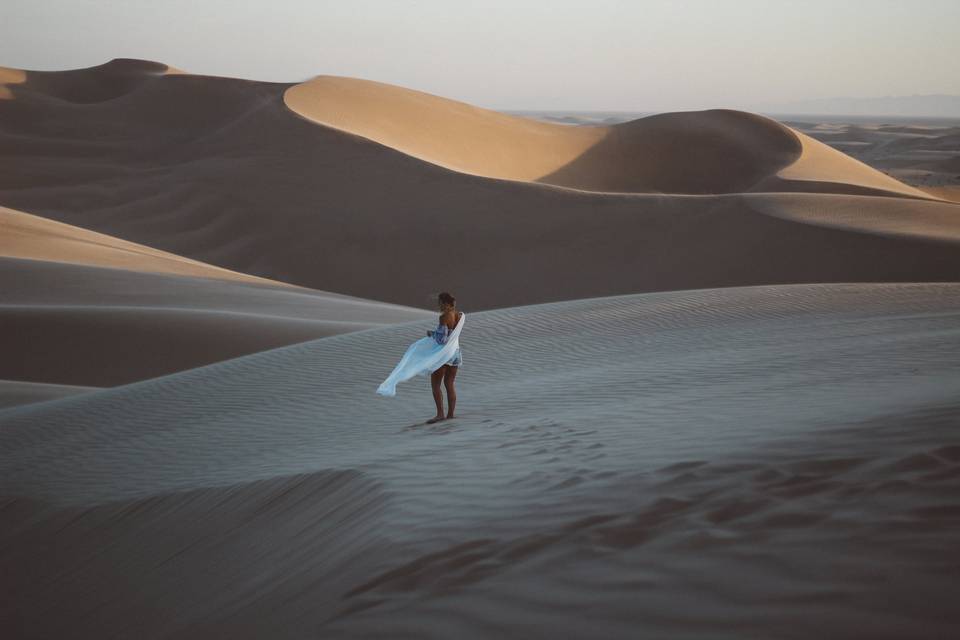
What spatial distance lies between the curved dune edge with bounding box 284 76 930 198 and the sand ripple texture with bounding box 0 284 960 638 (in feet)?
117

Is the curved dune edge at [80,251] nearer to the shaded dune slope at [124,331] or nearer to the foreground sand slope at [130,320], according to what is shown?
the foreground sand slope at [130,320]

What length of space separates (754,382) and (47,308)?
12152 millimetres

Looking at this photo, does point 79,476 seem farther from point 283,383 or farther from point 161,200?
point 161,200

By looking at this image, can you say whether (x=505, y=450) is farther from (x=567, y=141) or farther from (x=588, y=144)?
(x=567, y=141)

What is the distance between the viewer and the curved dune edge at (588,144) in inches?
1837

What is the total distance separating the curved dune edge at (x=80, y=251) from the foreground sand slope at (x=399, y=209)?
6.03 meters

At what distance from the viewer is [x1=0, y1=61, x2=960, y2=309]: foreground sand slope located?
26.8 metres

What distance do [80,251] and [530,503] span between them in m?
20.8

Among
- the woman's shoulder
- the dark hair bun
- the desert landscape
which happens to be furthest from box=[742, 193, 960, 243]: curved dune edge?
the dark hair bun

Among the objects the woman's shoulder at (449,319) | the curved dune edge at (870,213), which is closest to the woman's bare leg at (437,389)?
the woman's shoulder at (449,319)

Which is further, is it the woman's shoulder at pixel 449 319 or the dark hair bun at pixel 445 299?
the woman's shoulder at pixel 449 319

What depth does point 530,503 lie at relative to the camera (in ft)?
14.8

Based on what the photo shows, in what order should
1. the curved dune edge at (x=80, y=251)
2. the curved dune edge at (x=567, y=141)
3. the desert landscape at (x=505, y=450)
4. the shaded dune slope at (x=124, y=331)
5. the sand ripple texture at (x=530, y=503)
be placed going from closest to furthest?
the sand ripple texture at (x=530, y=503)
the desert landscape at (x=505, y=450)
the shaded dune slope at (x=124, y=331)
the curved dune edge at (x=80, y=251)
the curved dune edge at (x=567, y=141)

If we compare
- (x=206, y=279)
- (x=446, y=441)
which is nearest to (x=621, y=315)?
(x=446, y=441)
